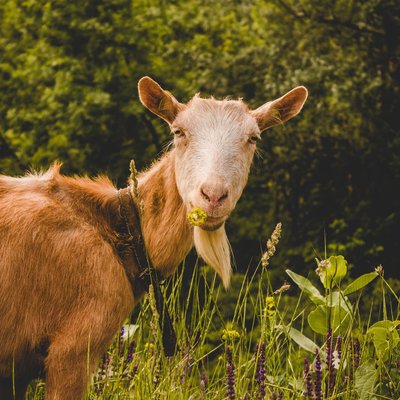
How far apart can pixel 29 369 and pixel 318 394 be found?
4.40 ft

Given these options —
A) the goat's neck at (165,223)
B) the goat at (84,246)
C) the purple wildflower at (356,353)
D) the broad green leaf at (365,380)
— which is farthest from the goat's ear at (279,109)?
the broad green leaf at (365,380)

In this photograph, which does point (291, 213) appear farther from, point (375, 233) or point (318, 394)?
point (318, 394)

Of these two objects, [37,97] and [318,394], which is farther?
[37,97]

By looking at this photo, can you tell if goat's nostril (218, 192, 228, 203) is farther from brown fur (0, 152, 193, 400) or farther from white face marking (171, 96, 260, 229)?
brown fur (0, 152, 193, 400)

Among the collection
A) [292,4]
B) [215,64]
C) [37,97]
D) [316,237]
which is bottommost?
[316,237]

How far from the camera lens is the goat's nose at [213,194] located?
150 inches

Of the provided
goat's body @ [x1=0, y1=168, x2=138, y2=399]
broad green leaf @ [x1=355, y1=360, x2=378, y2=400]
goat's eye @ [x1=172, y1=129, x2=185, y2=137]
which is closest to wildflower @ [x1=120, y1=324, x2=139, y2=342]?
goat's body @ [x1=0, y1=168, x2=138, y2=399]

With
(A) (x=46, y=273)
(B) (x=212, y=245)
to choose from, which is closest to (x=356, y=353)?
(B) (x=212, y=245)

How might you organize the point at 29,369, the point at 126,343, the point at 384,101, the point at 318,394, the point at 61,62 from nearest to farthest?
the point at 318,394 → the point at 29,369 → the point at 126,343 → the point at 61,62 → the point at 384,101

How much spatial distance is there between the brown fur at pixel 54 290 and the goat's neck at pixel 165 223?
302mm

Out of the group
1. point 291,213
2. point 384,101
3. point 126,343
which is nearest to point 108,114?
point 291,213

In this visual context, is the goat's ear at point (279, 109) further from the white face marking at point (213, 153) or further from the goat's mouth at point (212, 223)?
the goat's mouth at point (212, 223)

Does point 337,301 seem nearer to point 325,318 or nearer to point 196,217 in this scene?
point 325,318

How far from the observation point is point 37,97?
37.2ft
